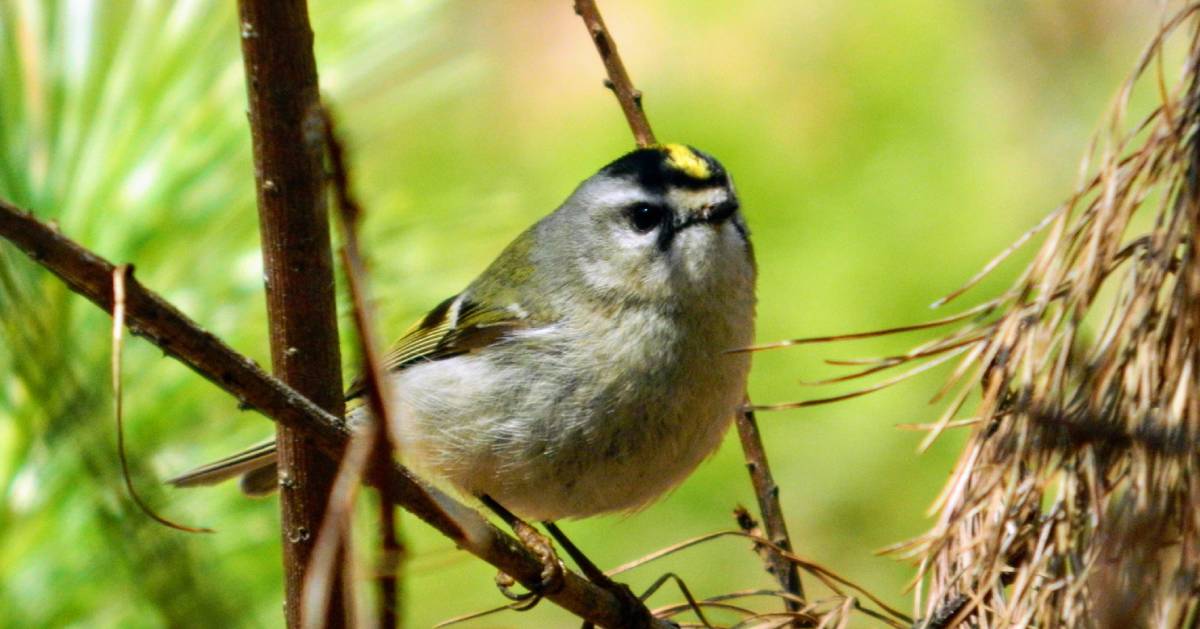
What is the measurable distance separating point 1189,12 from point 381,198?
1140 mm

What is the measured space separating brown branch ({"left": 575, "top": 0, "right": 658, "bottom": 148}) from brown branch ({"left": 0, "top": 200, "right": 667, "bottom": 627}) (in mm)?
699

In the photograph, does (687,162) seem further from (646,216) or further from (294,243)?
(294,243)

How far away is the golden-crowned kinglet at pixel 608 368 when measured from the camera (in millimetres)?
1688

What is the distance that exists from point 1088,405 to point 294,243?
2.05 ft

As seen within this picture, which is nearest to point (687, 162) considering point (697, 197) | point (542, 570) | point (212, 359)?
point (697, 197)

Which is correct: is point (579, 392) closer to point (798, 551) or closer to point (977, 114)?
point (798, 551)

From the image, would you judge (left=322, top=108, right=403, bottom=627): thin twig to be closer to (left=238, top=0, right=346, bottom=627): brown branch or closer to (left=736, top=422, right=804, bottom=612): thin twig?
(left=238, top=0, right=346, bottom=627): brown branch

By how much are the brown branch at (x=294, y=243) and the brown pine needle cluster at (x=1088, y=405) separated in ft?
1.63

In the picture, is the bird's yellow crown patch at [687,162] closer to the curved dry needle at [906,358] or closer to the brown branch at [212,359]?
the curved dry needle at [906,358]

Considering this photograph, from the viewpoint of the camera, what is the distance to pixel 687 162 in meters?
1.81

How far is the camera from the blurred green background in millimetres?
1373

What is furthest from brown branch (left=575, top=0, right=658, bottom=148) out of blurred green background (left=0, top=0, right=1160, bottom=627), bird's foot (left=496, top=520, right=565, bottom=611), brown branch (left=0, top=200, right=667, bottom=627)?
brown branch (left=0, top=200, right=667, bottom=627)

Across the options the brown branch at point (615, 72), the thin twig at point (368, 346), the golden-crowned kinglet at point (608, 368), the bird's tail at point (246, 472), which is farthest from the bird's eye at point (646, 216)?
the thin twig at point (368, 346)

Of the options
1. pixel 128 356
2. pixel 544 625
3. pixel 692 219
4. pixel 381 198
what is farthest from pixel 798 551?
pixel 128 356
